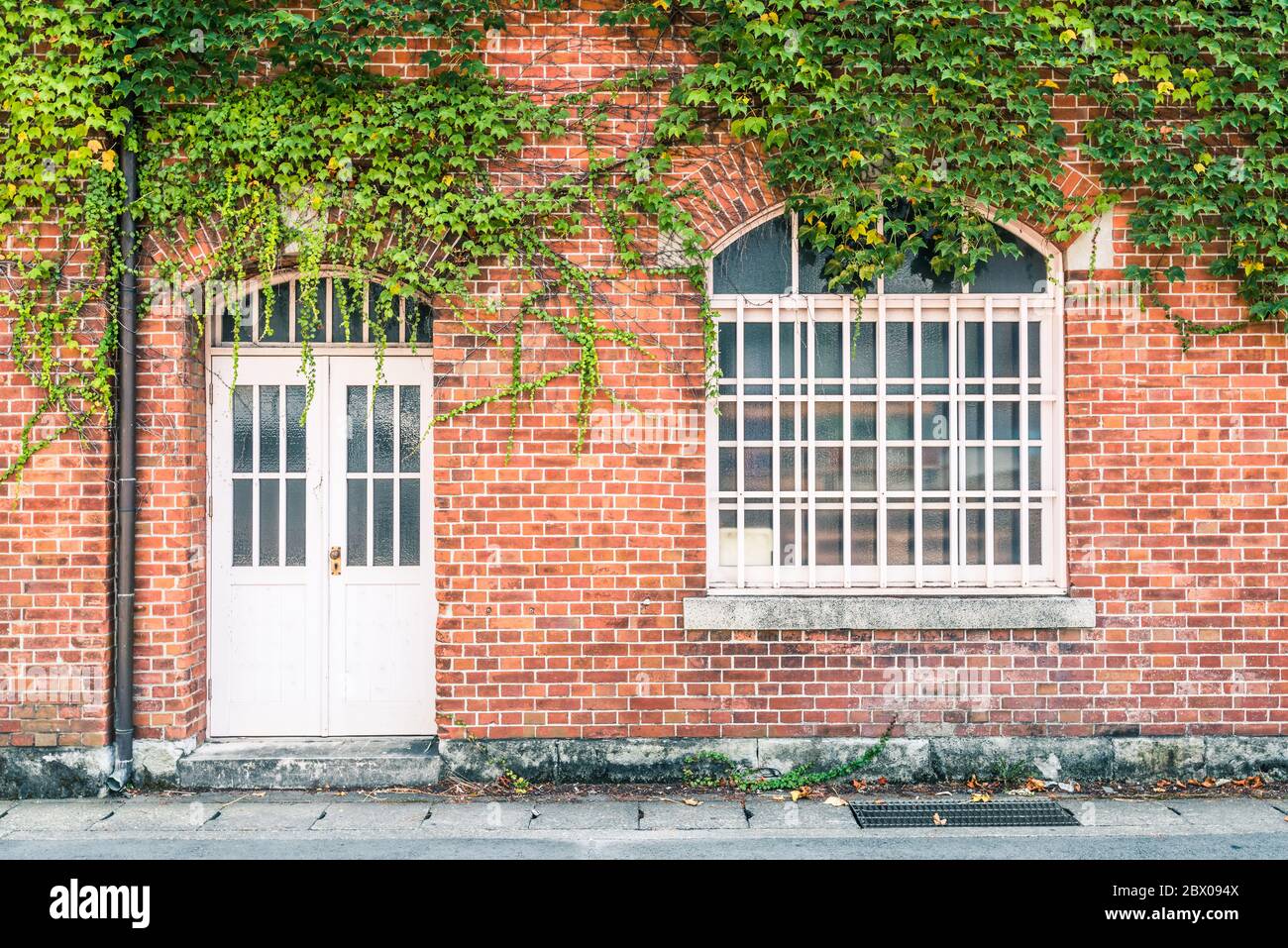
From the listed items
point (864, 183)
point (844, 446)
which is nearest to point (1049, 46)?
point (864, 183)

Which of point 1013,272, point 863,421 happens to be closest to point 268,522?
point 863,421

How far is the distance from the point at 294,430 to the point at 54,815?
272 centimetres

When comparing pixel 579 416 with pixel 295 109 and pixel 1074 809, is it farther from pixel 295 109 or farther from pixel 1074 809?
pixel 1074 809

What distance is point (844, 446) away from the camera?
700cm

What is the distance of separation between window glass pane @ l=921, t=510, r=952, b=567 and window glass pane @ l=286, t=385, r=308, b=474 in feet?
13.7

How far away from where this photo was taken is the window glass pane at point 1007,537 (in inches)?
277

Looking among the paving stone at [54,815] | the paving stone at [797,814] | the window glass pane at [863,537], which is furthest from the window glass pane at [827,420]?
the paving stone at [54,815]

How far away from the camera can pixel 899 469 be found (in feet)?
23.1

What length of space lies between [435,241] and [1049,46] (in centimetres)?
402

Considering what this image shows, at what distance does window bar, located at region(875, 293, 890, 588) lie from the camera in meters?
6.97

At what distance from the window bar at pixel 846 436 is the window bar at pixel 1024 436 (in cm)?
111

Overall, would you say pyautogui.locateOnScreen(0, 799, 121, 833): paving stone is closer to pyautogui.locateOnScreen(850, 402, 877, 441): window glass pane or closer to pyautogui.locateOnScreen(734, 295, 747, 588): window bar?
pyautogui.locateOnScreen(734, 295, 747, 588): window bar

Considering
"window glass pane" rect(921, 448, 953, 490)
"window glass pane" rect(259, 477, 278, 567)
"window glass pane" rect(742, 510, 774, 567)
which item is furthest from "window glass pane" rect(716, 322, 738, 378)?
"window glass pane" rect(259, 477, 278, 567)

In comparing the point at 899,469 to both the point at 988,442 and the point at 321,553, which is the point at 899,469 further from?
the point at 321,553
